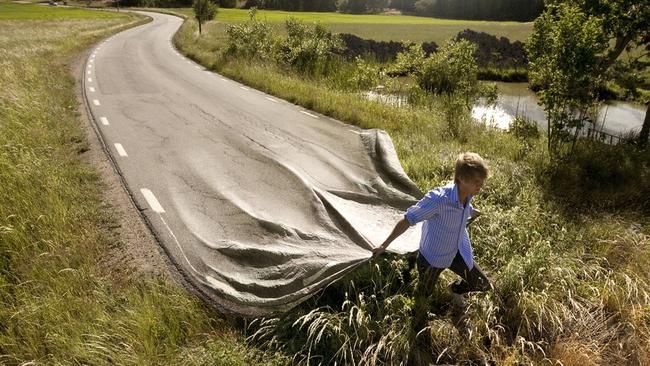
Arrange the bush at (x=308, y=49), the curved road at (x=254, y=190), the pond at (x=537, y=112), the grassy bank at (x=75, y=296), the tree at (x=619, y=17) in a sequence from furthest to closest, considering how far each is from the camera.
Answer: the bush at (x=308, y=49)
the pond at (x=537, y=112)
the tree at (x=619, y=17)
the curved road at (x=254, y=190)
the grassy bank at (x=75, y=296)

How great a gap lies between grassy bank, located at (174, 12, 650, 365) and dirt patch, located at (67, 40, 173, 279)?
187 cm

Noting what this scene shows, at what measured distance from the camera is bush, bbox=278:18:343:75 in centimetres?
1848

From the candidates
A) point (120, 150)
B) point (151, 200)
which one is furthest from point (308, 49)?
point (151, 200)

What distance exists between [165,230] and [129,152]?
12.2 feet

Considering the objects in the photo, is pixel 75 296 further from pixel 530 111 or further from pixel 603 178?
pixel 530 111

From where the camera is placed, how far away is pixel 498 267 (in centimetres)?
499

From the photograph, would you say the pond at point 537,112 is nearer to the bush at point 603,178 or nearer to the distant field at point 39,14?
the bush at point 603,178

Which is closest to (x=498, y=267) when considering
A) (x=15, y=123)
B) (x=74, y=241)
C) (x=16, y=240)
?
(x=74, y=241)

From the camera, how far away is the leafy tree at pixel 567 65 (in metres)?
6.90

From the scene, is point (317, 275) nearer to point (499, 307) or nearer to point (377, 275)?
point (377, 275)

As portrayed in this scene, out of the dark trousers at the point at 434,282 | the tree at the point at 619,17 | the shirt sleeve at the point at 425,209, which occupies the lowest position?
the dark trousers at the point at 434,282

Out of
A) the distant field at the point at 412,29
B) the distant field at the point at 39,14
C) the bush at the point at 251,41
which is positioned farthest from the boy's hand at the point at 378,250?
the distant field at the point at 39,14

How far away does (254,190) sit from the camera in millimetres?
6969

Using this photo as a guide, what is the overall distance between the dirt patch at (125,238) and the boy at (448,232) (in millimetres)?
2874
